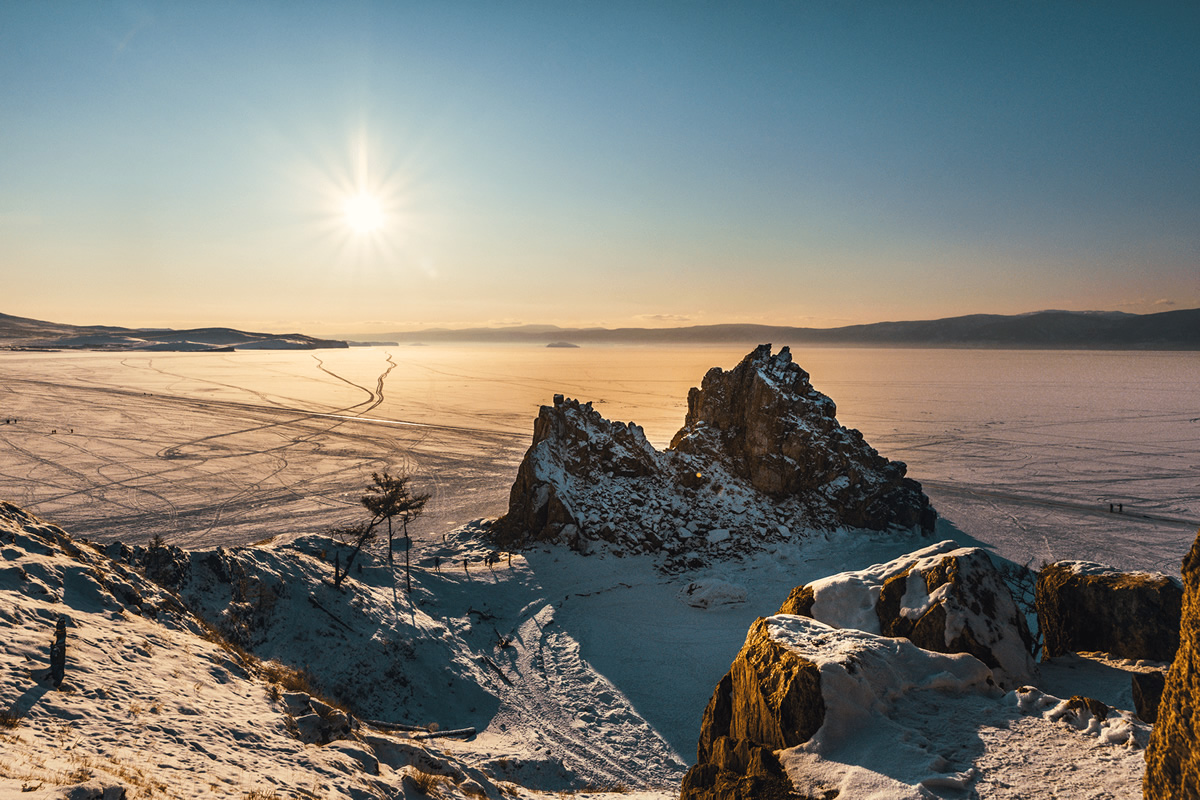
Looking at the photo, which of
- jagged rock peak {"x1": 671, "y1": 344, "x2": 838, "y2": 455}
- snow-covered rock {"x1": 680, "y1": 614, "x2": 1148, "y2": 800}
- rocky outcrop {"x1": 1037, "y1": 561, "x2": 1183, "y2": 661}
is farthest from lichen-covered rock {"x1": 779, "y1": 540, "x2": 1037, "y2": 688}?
jagged rock peak {"x1": 671, "y1": 344, "x2": 838, "y2": 455}

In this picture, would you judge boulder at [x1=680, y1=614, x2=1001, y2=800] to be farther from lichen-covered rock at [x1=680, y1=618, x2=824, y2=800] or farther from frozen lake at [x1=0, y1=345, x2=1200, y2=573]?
frozen lake at [x1=0, y1=345, x2=1200, y2=573]

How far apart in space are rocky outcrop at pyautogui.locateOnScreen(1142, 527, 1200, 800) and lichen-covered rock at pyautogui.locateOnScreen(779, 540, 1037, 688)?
204 inches

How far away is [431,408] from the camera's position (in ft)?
244

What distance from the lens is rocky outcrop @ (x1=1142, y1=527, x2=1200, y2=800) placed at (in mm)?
4863

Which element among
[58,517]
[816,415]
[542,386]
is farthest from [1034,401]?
[58,517]

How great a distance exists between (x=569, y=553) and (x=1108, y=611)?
64.9 feet

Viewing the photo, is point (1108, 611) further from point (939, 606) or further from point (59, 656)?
point (59, 656)

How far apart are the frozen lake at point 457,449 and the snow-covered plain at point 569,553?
9.4 inches

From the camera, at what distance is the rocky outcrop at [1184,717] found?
16.0 ft

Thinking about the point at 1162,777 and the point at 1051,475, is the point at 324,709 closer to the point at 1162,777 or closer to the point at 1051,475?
the point at 1162,777

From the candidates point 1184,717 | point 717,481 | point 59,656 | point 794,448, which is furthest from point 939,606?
point 794,448

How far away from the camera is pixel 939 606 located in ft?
36.9

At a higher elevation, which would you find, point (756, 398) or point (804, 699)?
point (756, 398)

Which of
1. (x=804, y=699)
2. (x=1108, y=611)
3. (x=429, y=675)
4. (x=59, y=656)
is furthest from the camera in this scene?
(x=429, y=675)
